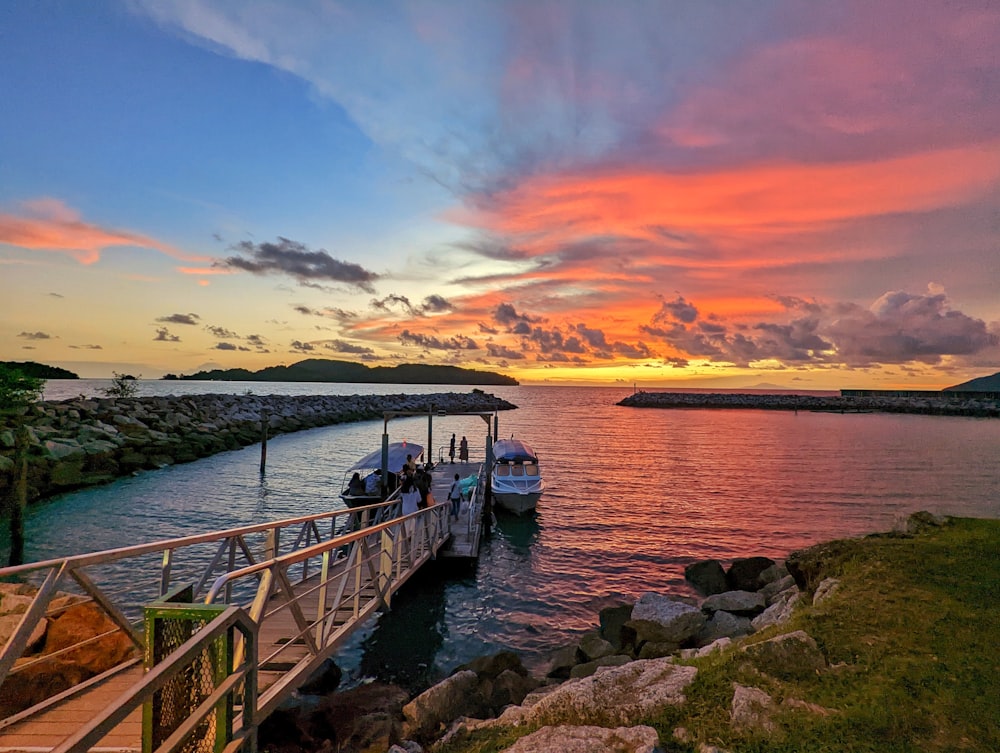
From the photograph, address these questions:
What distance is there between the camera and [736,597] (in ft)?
49.0

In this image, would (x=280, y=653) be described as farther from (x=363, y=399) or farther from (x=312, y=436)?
(x=363, y=399)

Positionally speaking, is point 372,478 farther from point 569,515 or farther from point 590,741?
point 590,741

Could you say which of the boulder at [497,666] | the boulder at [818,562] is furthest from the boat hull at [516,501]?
the boulder at [818,562]

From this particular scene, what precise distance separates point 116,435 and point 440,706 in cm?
3919

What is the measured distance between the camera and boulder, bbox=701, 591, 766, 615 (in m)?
14.3

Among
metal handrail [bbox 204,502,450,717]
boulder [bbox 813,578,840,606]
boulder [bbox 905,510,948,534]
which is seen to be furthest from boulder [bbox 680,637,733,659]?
boulder [bbox 905,510,948,534]

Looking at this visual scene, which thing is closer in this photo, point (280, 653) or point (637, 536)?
point (280, 653)

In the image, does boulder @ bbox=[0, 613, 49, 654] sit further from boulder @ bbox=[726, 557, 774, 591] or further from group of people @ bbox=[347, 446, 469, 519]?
boulder @ bbox=[726, 557, 774, 591]

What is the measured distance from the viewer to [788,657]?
6.96m

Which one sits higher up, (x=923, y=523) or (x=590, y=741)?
(x=923, y=523)

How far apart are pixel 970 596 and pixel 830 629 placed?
9.09 ft

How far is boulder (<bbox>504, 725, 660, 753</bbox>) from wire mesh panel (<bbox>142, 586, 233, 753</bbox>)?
128 inches

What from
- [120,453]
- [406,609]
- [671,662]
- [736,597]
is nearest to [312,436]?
[120,453]

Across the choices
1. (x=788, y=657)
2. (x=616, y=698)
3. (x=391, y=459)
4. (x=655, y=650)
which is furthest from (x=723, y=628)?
(x=391, y=459)
